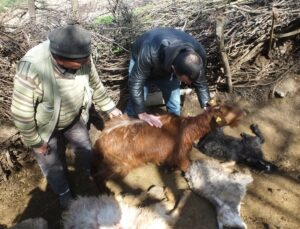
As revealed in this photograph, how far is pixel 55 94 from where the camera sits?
3.67 meters

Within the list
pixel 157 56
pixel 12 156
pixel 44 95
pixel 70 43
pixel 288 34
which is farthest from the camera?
pixel 288 34

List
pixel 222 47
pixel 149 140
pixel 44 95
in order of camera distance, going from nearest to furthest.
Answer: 1. pixel 44 95
2. pixel 149 140
3. pixel 222 47

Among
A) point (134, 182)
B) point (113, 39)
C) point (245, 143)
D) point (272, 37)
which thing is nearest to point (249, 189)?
point (245, 143)

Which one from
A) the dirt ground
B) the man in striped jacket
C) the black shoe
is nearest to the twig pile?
the dirt ground

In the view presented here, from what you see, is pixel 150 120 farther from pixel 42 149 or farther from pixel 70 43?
pixel 70 43

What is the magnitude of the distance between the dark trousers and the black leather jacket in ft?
2.74

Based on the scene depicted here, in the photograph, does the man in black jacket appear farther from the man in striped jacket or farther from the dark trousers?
the dark trousers

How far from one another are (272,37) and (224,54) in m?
1.00

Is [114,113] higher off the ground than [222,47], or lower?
lower

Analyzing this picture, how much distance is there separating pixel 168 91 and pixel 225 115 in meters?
1.12

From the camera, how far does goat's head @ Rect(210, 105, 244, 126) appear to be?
15.4 ft

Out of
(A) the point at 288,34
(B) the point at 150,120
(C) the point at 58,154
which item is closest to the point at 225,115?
(B) the point at 150,120

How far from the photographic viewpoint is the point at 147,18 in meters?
6.82

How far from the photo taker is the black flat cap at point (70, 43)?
3307 mm
